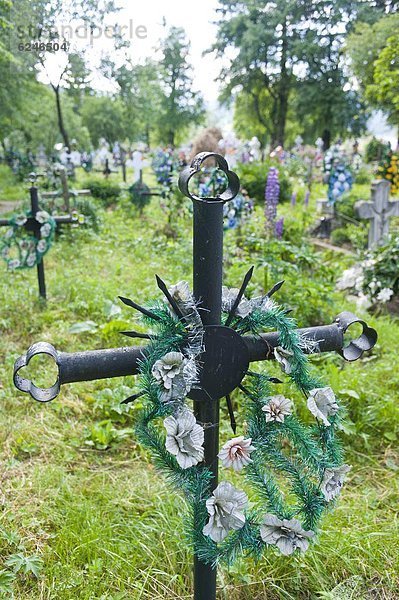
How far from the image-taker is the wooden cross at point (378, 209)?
5.35 m

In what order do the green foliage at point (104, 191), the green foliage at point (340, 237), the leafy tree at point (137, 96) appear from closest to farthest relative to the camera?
→ 1. the green foliage at point (340, 237)
2. the green foliage at point (104, 191)
3. the leafy tree at point (137, 96)

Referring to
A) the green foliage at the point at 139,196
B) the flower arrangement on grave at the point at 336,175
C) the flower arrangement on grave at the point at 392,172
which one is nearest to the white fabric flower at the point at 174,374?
the flower arrangement on grave at the point at 336,175

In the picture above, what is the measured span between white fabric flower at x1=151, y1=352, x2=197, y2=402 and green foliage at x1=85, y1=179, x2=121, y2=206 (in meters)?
9.63

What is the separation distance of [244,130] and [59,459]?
94.0 feet

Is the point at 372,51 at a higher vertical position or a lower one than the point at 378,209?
higher

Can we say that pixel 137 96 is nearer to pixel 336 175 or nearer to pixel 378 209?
pixel 336 175

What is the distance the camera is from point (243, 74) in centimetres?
2481

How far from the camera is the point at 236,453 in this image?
0.93 metres

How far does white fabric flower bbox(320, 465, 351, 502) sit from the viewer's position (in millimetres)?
1019

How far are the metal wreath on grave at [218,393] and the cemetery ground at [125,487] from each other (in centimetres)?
19

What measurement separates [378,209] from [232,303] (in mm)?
4794

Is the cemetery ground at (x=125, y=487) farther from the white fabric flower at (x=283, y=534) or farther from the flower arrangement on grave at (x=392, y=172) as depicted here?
the flower arrangement on grave at (x=392, y=172)

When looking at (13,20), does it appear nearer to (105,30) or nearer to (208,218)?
(105,30)

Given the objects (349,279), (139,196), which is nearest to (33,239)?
(349,279)
